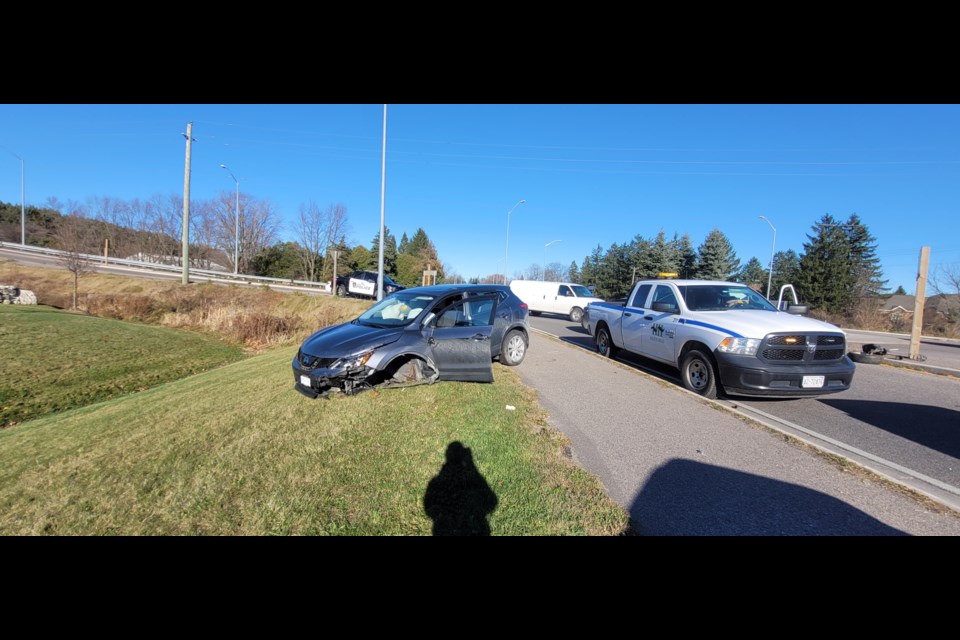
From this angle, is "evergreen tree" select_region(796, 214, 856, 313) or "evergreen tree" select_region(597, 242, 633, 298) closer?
"evergreen tree" select_region(796, 214, 856, 313)

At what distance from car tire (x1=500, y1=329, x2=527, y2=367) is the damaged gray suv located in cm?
128

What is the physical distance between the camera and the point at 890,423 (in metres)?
4.54

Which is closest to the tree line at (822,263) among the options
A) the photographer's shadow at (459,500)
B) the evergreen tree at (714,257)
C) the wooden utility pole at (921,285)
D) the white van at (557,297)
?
the evergreen tree at (714,257)

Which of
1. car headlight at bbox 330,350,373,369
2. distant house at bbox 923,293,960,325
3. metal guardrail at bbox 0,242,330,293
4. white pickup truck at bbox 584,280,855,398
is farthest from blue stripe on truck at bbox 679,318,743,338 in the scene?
distant house at bbox 923,293,960,325

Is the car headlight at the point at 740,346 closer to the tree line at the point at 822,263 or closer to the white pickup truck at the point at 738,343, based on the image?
the white pickup truck at the point at 738,343

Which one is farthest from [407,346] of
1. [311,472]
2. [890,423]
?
[890,423]

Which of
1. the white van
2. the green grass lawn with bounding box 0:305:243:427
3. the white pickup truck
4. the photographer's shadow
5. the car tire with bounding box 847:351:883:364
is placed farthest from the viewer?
the white van

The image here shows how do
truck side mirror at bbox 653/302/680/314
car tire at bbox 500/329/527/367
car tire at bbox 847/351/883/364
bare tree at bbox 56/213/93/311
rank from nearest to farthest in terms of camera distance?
truck side mirror at bbox 653/302/680/314, car tire at bbox 500/329/527/367, car tire at bbox 847/351/883/364, bare tree at bbox 56/213/93/311

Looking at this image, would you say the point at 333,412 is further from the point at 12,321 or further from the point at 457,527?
the point at 12,321

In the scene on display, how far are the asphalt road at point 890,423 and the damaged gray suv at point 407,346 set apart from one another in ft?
12.3

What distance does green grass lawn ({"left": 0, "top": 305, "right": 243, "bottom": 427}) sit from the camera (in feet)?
25.1

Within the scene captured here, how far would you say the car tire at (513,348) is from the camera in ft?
23.4

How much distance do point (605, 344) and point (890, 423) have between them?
4.89 meters

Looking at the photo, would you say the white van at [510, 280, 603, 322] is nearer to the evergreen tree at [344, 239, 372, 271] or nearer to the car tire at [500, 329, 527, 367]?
the car tire at [500, 329, 527, 367]
